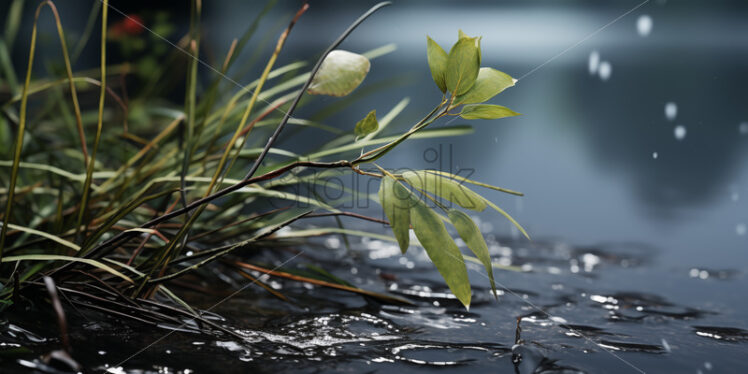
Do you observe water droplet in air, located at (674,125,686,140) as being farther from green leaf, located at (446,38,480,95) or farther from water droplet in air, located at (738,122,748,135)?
green leaf, located at (446,38,480,95)

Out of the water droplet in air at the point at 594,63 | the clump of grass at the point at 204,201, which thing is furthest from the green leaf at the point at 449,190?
the water droplet in air at the point at 594,63

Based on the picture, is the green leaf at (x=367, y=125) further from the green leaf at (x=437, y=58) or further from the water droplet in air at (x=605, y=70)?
the water droplet in air at (x=605, y=70)

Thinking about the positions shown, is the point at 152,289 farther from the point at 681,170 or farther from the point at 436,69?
the point at 681,170

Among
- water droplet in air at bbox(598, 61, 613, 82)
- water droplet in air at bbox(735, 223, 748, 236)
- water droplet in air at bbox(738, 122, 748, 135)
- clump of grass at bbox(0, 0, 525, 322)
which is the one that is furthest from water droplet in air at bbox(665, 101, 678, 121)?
clump of grass at bbox(0, 0, 525, 322)

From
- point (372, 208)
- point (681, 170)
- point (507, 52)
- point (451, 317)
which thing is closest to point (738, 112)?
point (681, 170)

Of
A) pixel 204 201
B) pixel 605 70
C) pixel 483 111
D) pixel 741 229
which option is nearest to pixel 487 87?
pixel 483 111

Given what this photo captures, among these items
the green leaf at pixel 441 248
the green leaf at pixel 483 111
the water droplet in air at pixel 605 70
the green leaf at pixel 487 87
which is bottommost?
the green leaf at pixel 441 248
